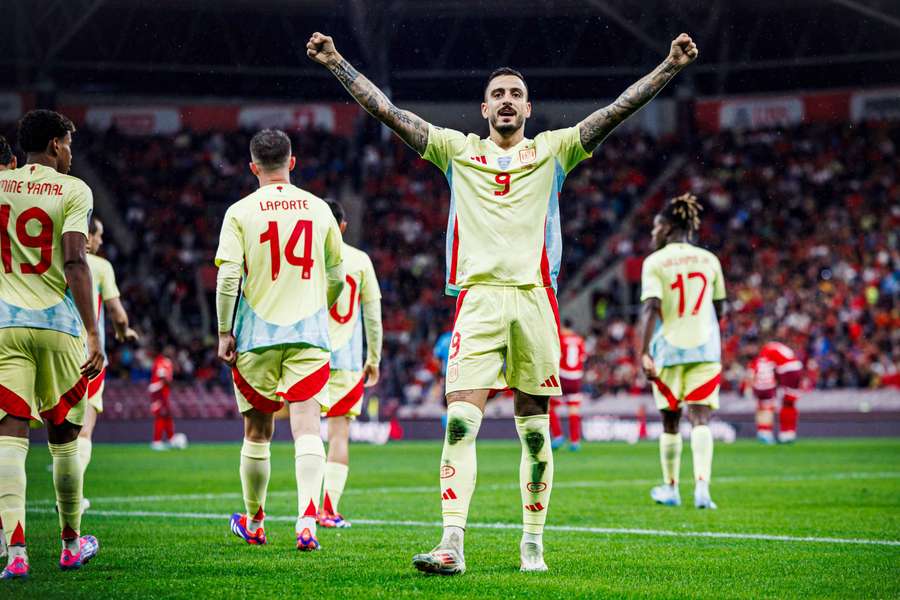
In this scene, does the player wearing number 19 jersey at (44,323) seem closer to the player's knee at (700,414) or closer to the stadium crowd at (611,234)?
the player's knee at (700,414)

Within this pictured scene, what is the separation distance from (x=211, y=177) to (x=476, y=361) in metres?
33.0

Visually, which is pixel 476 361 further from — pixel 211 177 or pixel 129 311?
pixel 211 177

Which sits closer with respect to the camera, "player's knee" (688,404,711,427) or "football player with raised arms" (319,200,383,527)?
"football player with raised arms" (319,200,383,527)

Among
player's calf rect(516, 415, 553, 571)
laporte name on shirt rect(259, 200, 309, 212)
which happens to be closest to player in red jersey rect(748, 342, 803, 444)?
laporte name on shirt rect(259, 200, 309, 212)

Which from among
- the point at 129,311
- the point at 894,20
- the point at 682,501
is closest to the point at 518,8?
the point at 894,20

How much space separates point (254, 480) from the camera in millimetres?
7258

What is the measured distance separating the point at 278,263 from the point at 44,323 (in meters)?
1.63

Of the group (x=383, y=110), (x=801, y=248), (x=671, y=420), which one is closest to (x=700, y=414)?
(x=671, y=420)

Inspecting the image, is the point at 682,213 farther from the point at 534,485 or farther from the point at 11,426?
the point at 11,426

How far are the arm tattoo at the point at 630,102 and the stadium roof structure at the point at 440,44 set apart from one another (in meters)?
28.2

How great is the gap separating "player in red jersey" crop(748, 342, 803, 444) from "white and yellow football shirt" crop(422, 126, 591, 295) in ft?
59.5

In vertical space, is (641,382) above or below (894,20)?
below

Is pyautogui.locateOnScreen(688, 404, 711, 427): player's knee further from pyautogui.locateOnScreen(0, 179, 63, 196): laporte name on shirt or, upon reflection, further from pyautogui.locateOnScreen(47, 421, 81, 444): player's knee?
pyautogui.locateOnScreen(0, 179, 63, 196): laporte name on shirt

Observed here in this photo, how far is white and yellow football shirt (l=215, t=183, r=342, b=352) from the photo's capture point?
7145 millimetres
